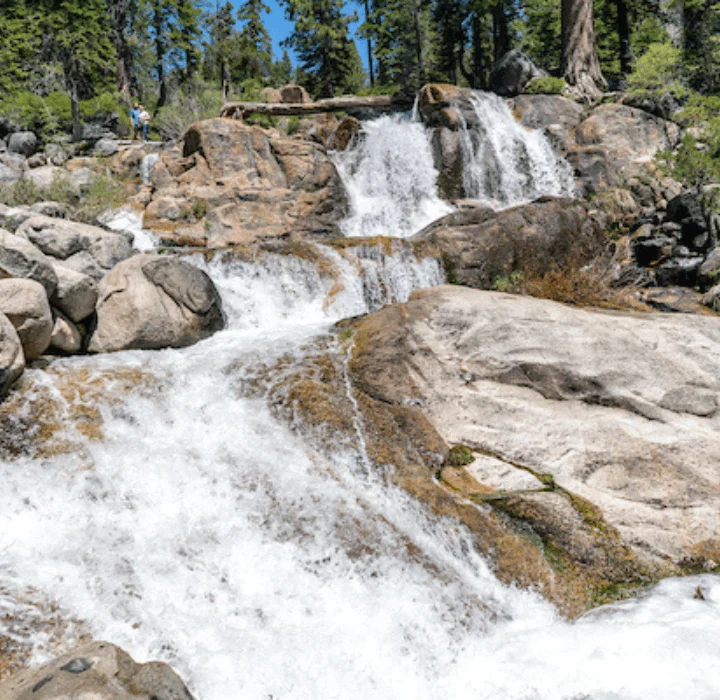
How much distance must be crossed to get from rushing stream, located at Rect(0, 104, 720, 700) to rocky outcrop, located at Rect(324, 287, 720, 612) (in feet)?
1.06

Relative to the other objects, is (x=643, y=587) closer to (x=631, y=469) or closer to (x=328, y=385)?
(x=631, y=469)

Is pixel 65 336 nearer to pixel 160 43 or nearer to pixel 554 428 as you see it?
pixel 554 428

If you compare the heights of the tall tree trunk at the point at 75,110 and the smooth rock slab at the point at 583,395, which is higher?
the tall tree trunk at the point at 75,110

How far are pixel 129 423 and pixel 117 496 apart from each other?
1.05 meters

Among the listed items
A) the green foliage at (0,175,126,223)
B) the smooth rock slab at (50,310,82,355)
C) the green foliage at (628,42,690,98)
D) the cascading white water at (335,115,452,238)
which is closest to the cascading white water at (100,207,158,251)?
the green foliage at (0,175,126,223)

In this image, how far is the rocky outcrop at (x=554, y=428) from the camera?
4812 millimetres

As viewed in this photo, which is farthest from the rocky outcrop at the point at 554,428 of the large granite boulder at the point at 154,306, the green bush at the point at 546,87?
the green bush at the point at 546,87

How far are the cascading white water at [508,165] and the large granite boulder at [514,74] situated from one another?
3.31 metres

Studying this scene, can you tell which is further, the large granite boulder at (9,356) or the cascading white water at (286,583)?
the large granite boulder at (9,356)

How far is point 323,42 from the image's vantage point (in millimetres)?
31938

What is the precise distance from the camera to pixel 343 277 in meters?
10.6

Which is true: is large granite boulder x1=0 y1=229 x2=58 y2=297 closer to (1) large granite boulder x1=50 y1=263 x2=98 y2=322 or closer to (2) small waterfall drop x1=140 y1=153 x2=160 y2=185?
(1) large granite boulder x1=50 y1=263 x2=98 y2=322

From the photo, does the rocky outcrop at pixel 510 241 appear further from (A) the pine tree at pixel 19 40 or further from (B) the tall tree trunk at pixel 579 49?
(A) the pine tree at pixel 19 40

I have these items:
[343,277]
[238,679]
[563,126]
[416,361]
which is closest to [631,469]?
[416,361]
